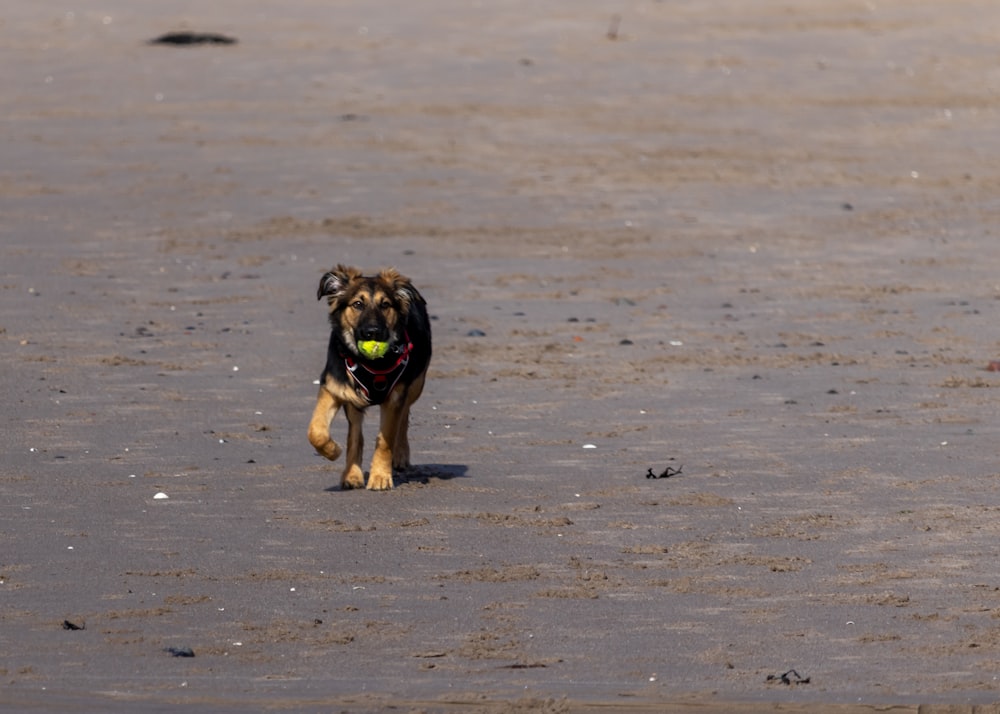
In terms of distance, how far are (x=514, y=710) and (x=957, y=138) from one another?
51.2 feet

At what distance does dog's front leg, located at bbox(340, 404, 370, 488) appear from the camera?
984 centimetres

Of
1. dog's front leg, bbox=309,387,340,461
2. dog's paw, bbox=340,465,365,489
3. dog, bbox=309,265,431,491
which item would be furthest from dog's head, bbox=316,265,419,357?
dog's paw, bbox=340,465,365,489

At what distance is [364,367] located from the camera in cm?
967

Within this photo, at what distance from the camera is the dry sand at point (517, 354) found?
721 cm

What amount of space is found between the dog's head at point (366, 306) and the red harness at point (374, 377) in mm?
74

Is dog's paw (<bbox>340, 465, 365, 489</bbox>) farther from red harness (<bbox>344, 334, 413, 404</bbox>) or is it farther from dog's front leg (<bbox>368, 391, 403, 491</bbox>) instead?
red harness (<bbox>344, 334, 413, 404</bbox>)

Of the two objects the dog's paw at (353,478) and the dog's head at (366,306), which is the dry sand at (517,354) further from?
the dog's head at (366,306)

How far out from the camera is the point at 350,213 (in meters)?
18.0

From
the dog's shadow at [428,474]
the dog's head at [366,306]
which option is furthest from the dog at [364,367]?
the dog's shadow at [428,474]

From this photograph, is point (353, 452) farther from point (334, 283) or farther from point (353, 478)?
point (334, 283)

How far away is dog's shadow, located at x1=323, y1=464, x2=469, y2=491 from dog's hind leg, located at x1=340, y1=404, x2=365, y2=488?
0.10 meters

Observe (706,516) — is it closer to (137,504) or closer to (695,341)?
(137,504)

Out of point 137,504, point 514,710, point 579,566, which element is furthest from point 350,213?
point 514,710

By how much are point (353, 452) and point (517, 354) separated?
150 inches
